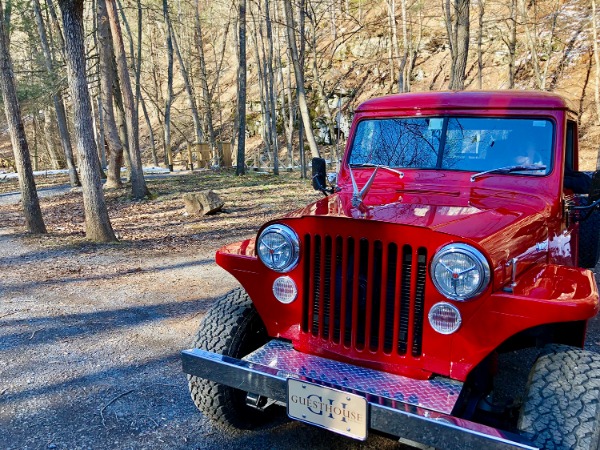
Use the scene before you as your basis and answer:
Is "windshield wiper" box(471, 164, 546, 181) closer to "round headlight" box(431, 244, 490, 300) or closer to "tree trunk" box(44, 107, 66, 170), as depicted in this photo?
"round headlight" box(431, 244, 490, 300)

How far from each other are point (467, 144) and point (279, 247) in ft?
5.62

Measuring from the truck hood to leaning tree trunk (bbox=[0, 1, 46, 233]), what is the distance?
25.6 ft

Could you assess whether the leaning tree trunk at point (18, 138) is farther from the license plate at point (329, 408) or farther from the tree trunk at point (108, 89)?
the license plate at point (329, 408)

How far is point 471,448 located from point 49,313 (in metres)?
4.77

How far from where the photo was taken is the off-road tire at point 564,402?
1971mm

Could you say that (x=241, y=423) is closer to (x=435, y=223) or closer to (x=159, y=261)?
(x=435, y=223)

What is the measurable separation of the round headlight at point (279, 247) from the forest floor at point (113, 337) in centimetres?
116

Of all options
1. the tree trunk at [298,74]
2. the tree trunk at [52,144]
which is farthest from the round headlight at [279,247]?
the tree trunk at [52,144]

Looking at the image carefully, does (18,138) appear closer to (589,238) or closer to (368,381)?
(368,381)

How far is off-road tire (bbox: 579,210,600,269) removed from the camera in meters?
4.97

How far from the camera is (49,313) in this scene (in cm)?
524

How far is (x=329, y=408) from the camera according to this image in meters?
2.20

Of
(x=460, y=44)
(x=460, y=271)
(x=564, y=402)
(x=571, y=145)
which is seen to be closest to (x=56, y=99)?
(x=460, y=44)

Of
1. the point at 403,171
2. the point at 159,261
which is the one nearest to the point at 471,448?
the point at 403,171
